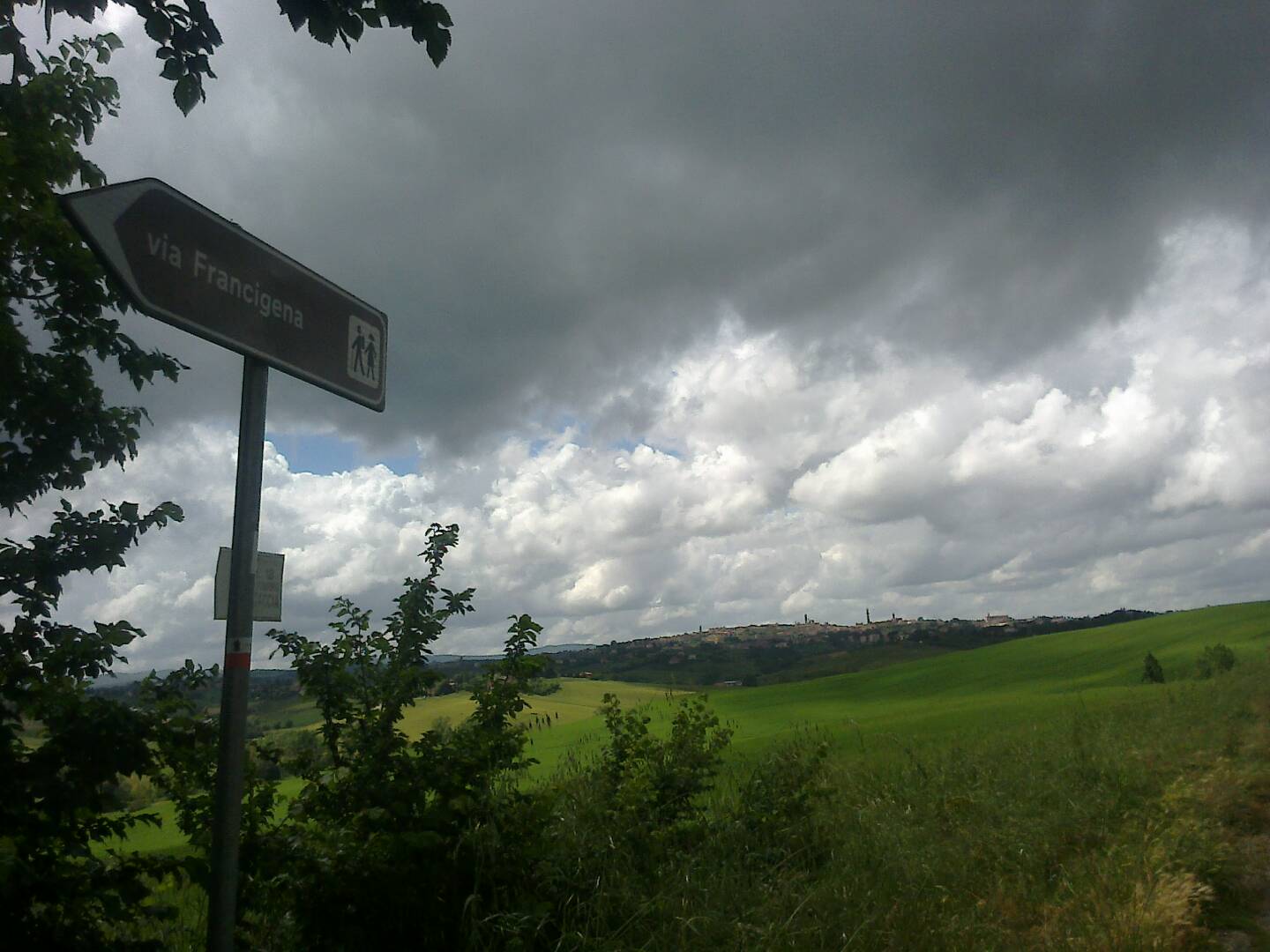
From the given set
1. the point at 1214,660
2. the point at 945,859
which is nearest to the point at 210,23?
the point at 945,859

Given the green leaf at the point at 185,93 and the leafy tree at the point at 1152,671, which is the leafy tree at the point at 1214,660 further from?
the green leaf at the point at 185,93

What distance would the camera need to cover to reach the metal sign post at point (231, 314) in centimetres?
188

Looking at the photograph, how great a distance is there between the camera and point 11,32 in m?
3.50

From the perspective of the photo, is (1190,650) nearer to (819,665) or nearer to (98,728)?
(819,665)

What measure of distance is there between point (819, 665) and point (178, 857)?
76131 millimetres

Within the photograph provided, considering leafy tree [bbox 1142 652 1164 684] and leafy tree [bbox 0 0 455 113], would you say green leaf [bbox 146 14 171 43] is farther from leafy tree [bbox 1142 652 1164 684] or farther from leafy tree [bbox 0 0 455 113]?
leafy tree [bbox 1142 652 1164 684]

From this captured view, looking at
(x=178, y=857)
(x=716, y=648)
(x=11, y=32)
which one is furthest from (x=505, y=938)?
(x=716, y=648)

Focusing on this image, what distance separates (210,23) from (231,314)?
4.47 feet

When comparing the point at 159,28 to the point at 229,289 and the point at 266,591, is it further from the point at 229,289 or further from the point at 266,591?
the point at 266,591

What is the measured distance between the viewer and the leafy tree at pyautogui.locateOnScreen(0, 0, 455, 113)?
270 cm

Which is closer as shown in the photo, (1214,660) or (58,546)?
(58,546)

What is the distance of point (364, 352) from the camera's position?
8.30ft

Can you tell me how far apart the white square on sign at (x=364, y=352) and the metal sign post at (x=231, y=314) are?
5cm

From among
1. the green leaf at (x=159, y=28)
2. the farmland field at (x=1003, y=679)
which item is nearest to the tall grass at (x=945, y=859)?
the green leaf at (x=159, y=28)
